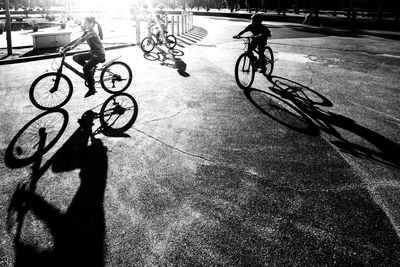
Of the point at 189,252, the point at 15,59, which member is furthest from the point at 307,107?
the point at 15,59

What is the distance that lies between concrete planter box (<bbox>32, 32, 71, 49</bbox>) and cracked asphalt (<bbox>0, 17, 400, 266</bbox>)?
252 inches

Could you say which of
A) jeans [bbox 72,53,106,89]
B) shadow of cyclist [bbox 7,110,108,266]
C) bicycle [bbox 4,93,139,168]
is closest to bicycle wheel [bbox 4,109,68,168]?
bicycle [bbox 4,93,139,168]

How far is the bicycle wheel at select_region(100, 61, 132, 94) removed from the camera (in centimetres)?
732

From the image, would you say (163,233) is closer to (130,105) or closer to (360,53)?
(130,105)

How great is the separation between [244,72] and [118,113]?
3951 millimetres

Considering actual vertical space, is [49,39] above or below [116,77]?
above

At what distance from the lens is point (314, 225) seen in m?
3.36

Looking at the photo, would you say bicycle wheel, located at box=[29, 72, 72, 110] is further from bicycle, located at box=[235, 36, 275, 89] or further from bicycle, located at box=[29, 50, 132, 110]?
bicycle, located at box=[235, 36, 275, 89]

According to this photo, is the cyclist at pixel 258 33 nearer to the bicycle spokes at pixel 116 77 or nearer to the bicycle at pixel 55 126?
the bicycle spokes at pixel 116 77

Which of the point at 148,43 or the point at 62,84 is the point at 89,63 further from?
the point at 148,43

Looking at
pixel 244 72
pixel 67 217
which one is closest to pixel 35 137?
pixel 67 217

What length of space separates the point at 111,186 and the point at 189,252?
1554 millimetres

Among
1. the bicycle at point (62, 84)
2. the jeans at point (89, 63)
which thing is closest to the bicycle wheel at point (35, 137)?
the bicycle at point (62, 84)

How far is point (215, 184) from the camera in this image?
4070mm
